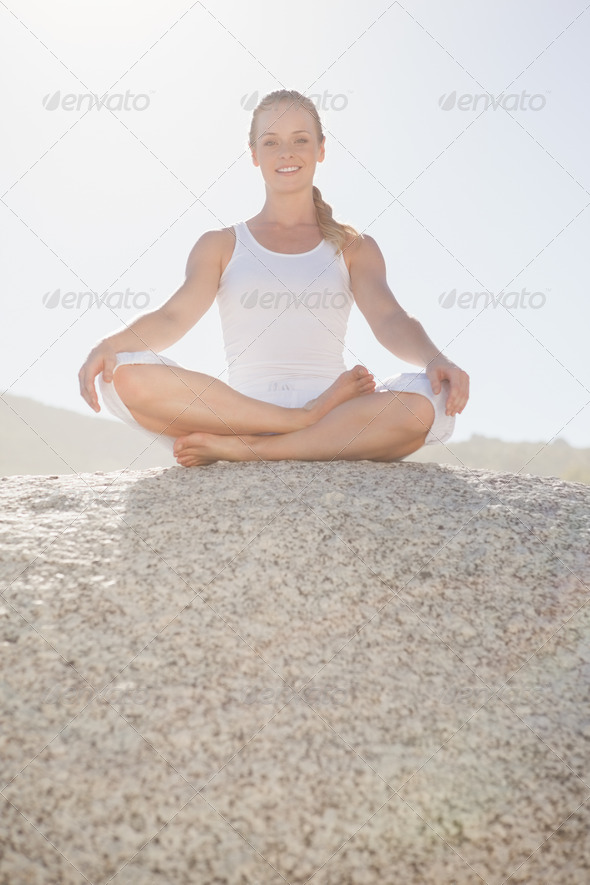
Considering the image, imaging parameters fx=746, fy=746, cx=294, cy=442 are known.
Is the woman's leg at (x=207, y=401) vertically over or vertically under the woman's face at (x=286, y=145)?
under

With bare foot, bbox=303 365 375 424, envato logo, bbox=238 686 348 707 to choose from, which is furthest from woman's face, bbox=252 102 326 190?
envato logo, bbox=238 686 348 707

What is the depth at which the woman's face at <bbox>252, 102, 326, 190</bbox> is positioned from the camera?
4180 millimetres

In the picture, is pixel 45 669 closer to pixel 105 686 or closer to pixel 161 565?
pixel 105 686

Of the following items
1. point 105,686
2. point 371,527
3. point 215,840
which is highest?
point 371,527

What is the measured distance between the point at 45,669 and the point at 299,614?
2.70 feet

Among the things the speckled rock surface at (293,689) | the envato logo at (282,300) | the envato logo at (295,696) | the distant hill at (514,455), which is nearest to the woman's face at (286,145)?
the envato logo at (282,300)

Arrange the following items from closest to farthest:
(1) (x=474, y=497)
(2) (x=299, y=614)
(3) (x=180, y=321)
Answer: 1. (2) (x=299, y=614)
2. (1) (x=474, y=497)
3. (3) (x=180, y=321)

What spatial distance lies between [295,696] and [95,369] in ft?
6.09

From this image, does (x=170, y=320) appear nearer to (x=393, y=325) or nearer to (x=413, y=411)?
(x=393, y=325)

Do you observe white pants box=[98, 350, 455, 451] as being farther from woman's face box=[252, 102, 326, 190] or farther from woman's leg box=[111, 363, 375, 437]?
woman's face box=[252, 102, 326, 190]

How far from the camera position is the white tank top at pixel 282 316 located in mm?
4000

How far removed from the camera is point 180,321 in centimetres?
400

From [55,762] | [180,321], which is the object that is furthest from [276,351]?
[55,762]

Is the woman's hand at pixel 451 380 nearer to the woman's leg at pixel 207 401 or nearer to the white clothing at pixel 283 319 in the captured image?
the woman's leg at pixel 207 401
